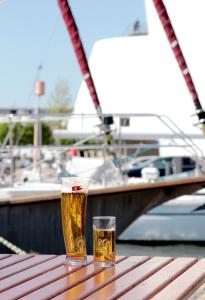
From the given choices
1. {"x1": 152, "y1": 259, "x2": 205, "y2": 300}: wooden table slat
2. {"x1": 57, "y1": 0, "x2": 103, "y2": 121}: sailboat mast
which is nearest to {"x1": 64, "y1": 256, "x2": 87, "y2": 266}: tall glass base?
{"x1": 152, "y1": 259, "x2": 205, "y2": 300}: wooden table slat

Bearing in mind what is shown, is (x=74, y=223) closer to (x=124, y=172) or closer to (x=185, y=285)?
(x=185, y=285)

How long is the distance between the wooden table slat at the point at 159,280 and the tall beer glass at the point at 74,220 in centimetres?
36

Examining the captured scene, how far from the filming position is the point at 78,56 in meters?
10.3

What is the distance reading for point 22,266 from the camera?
11.6 feet

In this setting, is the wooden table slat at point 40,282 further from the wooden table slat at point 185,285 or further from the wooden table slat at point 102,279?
the wooden table slat at point 185,285

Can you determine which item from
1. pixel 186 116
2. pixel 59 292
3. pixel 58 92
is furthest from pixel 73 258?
pixel 58 92

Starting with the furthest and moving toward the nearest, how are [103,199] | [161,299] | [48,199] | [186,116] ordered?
[186,116] < [103,199] < [48,199] < [161,299]

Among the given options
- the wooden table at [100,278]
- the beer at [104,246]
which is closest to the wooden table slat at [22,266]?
the wooden table at [100,278]

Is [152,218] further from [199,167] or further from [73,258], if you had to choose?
[73,258]

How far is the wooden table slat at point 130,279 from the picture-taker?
2.93 metres

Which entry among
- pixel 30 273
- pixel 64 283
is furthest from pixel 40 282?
pixel 30 273

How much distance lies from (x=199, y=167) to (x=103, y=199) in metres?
2.39

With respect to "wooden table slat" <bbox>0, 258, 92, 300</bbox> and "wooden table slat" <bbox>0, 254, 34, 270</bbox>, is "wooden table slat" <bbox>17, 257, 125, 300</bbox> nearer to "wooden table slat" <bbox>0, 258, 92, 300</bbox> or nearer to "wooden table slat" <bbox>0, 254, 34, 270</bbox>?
"wooden table slat" <bbox>0, 258, 92, 300</bbox>

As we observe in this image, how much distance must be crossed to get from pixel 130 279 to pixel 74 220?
0.47m
